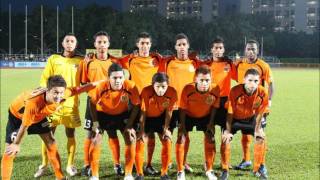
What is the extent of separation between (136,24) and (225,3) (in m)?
20.1

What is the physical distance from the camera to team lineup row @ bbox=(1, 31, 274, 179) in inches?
211

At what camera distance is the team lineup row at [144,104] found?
5.37 metres

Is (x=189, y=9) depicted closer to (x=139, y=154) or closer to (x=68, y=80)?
(x=68, y=80)

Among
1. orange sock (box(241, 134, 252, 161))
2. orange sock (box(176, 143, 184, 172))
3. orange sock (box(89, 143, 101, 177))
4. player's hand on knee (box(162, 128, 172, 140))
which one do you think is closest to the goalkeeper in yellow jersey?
orange sock (box(89, 143, 101, 177))

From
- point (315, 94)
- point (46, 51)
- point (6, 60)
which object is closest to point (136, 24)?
point (46, 51)

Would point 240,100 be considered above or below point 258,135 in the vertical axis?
above

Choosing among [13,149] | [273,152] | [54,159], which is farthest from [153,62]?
[273,152]

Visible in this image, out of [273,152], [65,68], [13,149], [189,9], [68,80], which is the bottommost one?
[273,152]

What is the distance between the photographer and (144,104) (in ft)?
18.8

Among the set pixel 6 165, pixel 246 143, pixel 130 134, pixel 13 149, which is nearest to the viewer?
pixel 13 149

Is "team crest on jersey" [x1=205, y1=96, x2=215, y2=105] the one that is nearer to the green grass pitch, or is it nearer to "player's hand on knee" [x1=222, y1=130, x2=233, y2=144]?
"player's hand on knee" [x1=222, y1=130, x2=233, y2=144]

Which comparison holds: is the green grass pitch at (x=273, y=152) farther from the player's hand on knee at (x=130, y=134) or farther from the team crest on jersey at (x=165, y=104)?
the team crest on jersey at (x=165, y=104)

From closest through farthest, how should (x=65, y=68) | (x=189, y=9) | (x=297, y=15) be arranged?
1. (x=65, y=68)
2. (x=189, y=9)
3. (x=297, y=15)

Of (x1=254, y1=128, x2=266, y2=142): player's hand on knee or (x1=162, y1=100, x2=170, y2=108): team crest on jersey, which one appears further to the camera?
(x1=254, y1=128, x2=266, y2=142): player's hand on knee
